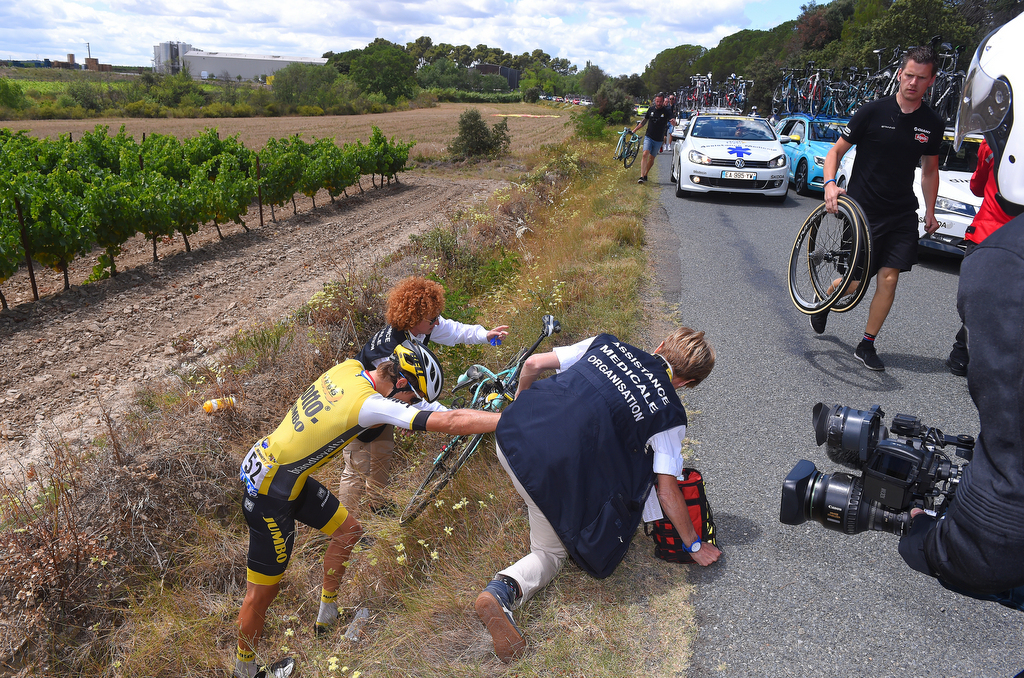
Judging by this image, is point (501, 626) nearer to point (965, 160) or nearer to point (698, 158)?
point (965, 160)

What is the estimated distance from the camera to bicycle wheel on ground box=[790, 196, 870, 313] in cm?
456

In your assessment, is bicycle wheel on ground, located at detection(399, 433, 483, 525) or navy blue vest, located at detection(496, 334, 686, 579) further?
bicycle wheel on ground, located at detection(399, 433, 483, 525)

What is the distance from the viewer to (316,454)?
308 centimetres

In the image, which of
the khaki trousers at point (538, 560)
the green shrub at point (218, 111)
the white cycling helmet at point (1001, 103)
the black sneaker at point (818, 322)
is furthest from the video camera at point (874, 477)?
the green shrub at point (218, 111)

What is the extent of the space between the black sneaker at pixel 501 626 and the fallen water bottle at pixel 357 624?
3.03ft

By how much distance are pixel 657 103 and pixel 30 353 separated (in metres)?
12.4

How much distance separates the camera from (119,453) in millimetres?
4395

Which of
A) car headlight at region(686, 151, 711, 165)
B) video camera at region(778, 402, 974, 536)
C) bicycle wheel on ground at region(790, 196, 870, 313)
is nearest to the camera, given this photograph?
video camera at region(778, 402, 974, 536)

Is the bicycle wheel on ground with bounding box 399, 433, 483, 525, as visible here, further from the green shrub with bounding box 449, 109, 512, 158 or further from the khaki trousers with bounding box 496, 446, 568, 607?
the green shrub with bounding box 449, 109, 512, 158

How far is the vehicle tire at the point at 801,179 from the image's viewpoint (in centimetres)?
1295

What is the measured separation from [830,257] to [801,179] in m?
9.19

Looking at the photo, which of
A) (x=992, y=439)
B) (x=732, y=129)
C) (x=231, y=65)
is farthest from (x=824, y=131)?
(x=231, y=65)

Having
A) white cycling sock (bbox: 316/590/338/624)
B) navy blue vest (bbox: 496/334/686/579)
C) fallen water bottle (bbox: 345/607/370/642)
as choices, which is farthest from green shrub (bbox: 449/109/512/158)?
navy blue vest (bbox: 496/334/686/579)

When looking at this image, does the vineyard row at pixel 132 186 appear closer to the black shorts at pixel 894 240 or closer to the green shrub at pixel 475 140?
the green shrub at pixel 475 140
